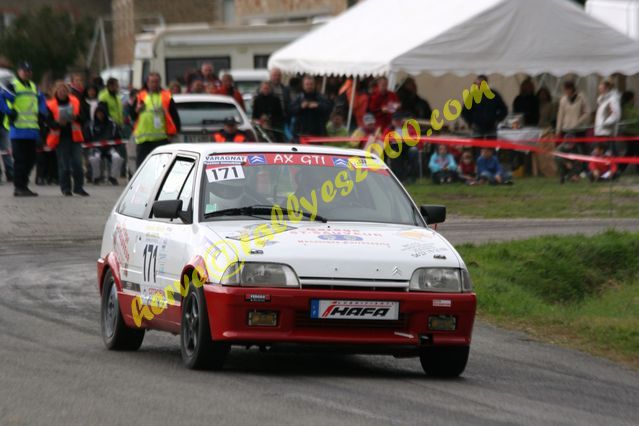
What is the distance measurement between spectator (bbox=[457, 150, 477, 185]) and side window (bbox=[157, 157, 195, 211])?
16.6 metres

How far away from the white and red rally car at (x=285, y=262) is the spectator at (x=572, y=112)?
1809cm

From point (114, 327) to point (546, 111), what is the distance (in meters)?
19.7

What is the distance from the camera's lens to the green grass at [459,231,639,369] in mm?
12203

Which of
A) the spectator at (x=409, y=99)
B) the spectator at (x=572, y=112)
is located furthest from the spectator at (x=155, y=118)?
the spectator at (x=572, y=112)

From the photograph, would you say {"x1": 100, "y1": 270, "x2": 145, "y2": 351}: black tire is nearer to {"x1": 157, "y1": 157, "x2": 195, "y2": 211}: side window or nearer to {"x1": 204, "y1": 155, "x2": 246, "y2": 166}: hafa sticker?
{"x1": 157, "y1": 157, "x2": 195, "y2": 211}: side window

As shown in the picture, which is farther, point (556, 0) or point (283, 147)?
point (556, 0)

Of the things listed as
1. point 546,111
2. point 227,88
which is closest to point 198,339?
point 227,88

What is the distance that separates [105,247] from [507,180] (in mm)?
16065

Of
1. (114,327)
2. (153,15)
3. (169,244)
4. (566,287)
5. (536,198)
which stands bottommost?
(153,15)

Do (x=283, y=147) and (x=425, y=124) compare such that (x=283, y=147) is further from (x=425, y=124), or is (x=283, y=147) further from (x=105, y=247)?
(x=425, y=124)

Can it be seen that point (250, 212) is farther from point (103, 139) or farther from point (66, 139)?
point (103, 139)

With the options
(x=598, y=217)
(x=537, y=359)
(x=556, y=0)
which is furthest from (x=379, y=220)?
(x=556, y=0)

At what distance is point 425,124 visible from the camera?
2900 centimetres

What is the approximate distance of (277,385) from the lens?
8.77 meters
